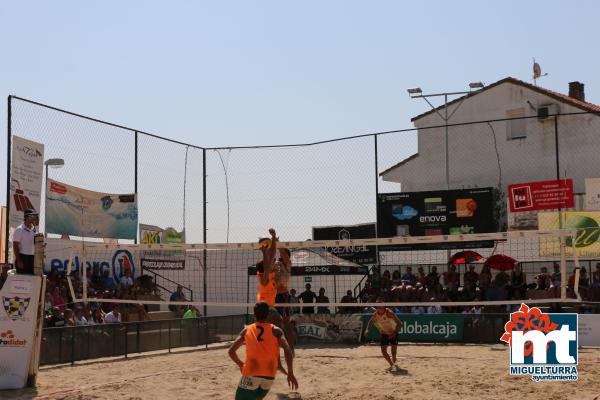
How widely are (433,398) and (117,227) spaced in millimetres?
11701

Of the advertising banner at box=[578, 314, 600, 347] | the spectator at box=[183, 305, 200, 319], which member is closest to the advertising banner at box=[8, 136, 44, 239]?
the spectator at box=[183, 305, 200, 319]

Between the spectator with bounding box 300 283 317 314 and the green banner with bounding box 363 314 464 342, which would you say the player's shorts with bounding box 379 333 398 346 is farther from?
the spectator with bounding box 300 283 317 314

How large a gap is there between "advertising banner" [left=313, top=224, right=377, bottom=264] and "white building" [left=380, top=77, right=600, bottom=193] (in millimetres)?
6671

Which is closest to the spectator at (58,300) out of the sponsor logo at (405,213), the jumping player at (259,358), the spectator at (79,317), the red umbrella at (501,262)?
the spectator at (79,317)

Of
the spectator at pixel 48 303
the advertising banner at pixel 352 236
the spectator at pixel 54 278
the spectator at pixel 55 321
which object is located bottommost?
the spectator at pixel 55 321

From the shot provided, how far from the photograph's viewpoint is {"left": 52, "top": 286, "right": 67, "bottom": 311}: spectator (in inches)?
681

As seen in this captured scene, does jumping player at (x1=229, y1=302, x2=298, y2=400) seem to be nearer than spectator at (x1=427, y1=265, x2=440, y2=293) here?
Yes

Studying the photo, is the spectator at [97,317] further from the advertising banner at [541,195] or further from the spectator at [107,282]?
the advertising banner at [541,195]

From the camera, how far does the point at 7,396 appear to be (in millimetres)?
11266

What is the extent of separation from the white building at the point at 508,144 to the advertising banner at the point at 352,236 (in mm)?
6671

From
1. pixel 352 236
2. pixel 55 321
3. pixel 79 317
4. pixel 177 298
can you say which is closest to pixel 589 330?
pixel 352 236

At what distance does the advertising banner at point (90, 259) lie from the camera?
18812mm

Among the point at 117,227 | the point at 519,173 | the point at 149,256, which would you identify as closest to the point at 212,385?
the point at 117,227

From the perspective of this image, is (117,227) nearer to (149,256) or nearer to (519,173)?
(149,256)
